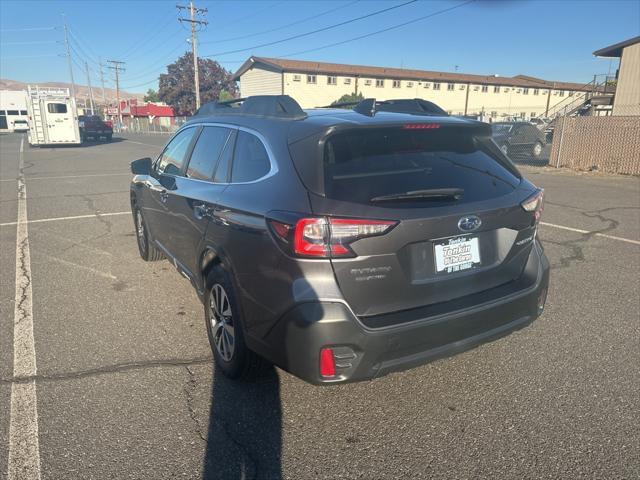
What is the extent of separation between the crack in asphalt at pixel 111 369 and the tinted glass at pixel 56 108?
27.9 m

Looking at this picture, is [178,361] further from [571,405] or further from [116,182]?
[116,182]

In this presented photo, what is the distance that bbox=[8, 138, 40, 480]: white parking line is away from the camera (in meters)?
2.39

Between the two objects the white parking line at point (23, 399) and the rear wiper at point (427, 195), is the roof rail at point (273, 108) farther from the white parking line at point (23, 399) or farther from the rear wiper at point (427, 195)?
the white parking line at point (23, 399)

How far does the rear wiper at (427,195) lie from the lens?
240 cm

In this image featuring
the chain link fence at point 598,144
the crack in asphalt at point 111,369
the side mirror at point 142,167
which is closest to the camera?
the crack in asphalt at point 111,369

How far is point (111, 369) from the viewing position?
329 cm

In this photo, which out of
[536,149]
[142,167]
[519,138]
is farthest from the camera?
[536,149]

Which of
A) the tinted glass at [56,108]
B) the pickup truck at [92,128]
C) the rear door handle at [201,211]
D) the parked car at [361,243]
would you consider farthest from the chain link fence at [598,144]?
the pickup truck at [92,128]

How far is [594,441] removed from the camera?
254 cm

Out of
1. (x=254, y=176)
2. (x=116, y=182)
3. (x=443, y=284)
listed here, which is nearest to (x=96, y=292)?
(x=254, y=176)

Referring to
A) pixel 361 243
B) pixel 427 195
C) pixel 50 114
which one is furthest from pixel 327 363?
pixel 50 114

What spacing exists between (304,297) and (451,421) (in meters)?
1.21

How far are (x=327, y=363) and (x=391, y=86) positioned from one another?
56516 millimetres

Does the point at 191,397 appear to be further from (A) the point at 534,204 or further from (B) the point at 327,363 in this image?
(A) the point at 534,204
